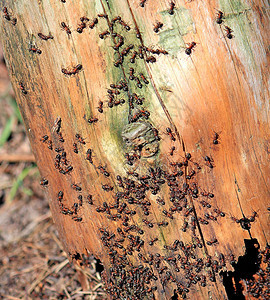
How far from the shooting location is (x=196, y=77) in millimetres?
3195

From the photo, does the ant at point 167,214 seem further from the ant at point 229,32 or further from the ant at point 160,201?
the ant at point 229,32

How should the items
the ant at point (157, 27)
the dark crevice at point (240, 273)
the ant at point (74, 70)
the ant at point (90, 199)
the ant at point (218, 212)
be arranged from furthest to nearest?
the dark crevice at point (240, 273) → the ant at point (90, 199) → the ant at point (218, 212) → the ant at point (74, 70) → the ant at point (157, 27)

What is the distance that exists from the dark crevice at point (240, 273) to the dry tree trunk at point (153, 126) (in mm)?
190

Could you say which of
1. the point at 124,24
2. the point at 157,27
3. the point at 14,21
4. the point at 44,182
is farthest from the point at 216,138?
the point at 14,21

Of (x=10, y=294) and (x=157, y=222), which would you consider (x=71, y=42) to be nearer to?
(x=157, y=222)

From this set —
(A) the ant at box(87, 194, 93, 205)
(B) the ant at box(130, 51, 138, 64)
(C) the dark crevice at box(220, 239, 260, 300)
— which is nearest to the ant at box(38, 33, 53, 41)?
(B) the ant at box(130, 51, 138, 64)

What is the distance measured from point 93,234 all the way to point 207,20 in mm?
2576

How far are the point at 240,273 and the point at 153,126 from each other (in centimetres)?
222

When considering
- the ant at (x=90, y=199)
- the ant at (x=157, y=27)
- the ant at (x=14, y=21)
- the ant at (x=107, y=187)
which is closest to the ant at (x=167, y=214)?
the ant at (x=107, y=187)

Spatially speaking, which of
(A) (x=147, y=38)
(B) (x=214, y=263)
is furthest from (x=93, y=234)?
(A) (x=147, y=38)

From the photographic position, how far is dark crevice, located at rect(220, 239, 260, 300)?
12.4ft

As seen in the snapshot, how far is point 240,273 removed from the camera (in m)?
4.04

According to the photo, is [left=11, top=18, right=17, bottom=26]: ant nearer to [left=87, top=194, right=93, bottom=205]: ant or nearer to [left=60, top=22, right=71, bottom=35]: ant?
[left=60, top=22, right=71, bottom=35]: ant

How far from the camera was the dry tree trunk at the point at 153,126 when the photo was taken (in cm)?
316
